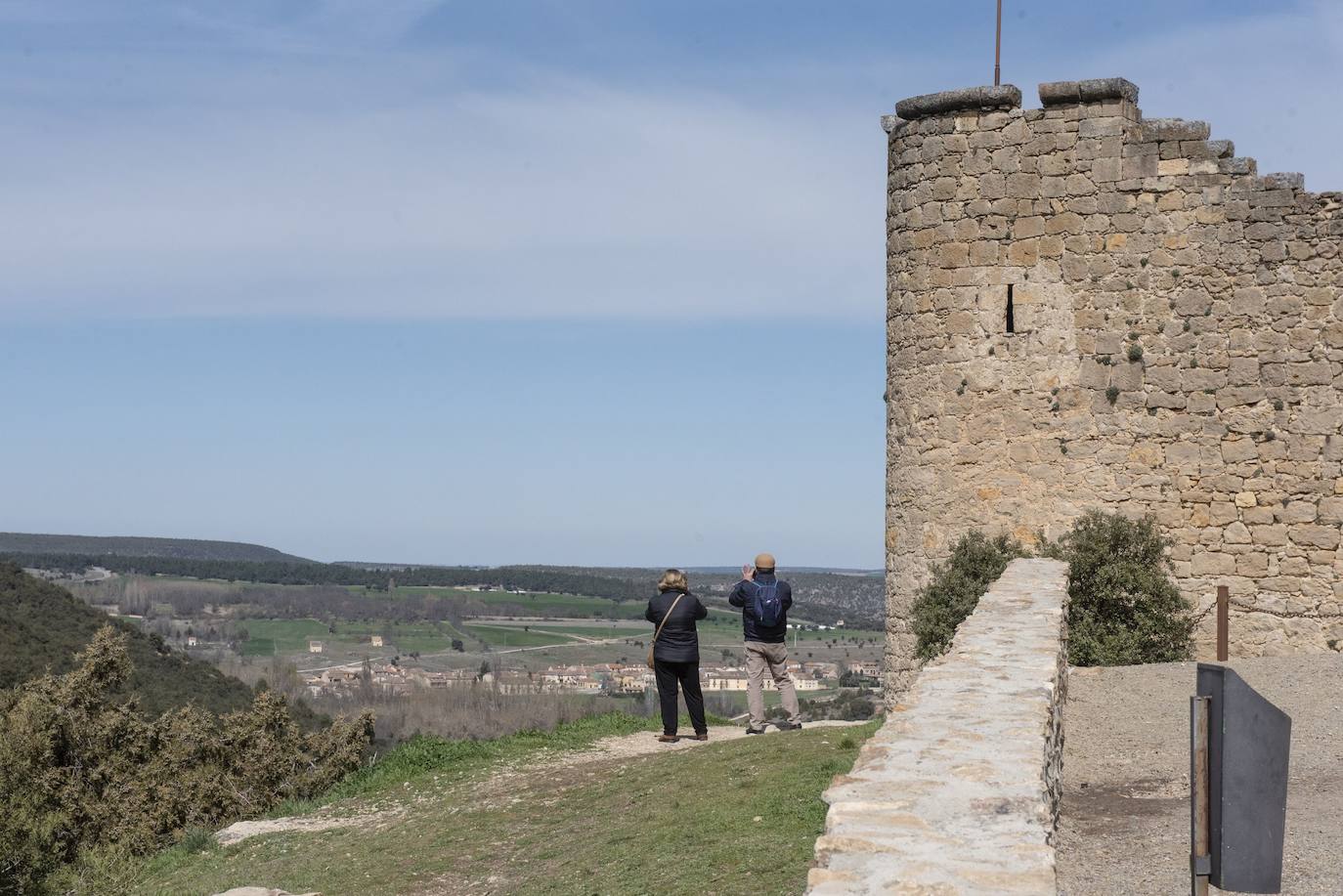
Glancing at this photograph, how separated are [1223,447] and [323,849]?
342 inches

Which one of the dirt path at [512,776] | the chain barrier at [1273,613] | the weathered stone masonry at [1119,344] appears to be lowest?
the dirt path at [512,776]

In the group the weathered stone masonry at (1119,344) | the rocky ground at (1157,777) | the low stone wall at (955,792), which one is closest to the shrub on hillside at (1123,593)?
the weathered stone masonry at (1119,344)

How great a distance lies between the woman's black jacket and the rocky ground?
10.9ft

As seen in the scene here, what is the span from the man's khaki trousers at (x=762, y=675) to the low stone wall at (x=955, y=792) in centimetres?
587

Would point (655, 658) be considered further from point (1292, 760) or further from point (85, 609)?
point (85, 609)

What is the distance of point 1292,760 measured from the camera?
879cm

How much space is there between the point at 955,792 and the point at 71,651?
104ft

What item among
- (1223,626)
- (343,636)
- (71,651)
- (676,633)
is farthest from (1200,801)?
(343,636)

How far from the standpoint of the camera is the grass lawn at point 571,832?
824 centimetres

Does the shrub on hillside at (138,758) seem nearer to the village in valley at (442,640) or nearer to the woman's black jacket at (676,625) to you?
the woman's black jacket at (676,625)

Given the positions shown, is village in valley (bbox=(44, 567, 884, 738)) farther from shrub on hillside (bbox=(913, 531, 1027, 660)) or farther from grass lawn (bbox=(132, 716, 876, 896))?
grass lawn (bbox=(132, 716, 876, 896))

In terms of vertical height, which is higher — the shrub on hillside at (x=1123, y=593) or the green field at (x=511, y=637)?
the shrub on hillside at (x=1123, y=593)

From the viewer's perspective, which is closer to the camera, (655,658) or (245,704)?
(655,658)

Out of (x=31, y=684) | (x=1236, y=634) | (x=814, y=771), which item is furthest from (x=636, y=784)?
(x=31, y=684)
